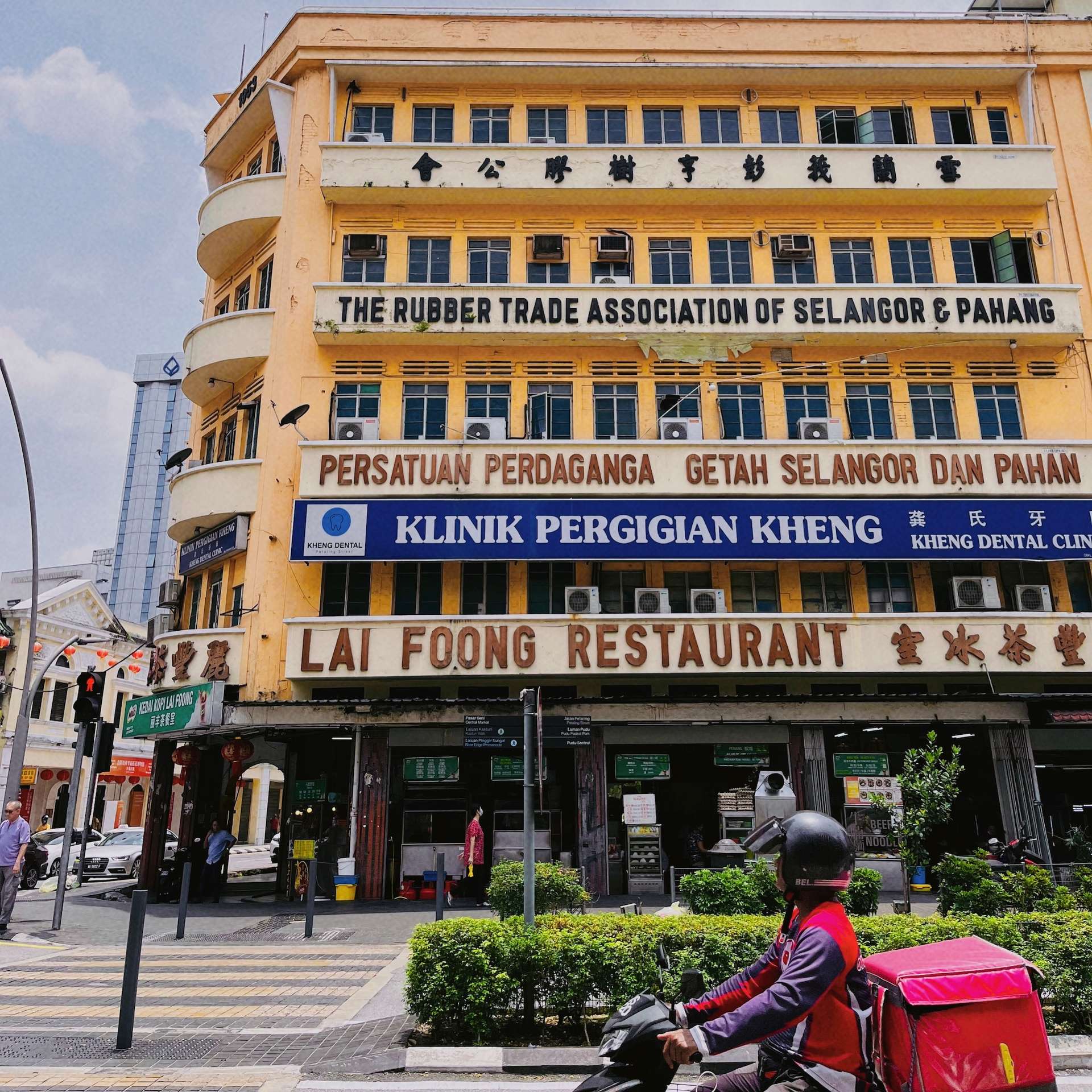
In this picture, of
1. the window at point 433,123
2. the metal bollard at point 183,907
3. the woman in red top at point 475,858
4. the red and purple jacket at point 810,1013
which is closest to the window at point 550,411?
the window at point 433,123

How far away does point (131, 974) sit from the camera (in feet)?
24.4

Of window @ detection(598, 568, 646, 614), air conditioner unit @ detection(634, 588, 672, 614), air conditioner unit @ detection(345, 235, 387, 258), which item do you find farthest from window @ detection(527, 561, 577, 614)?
air conditioner unit @ detection(345, 235, 387, 258)

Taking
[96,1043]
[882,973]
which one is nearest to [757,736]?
[96,1043]

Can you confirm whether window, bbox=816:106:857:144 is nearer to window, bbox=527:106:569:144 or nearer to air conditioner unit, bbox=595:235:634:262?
air conditioner unit, bbox=595:235:634:262

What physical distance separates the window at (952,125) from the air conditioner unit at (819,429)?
836 centimetres

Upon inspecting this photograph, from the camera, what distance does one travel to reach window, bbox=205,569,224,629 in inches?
835

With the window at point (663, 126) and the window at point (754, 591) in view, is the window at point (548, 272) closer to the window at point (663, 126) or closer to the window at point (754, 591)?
the window at point (663, 126)

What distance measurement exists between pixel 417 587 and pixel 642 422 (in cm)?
628

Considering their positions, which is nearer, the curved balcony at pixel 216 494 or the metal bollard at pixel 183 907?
the metal bollard at pixel 183 907

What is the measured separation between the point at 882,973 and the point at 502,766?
1616 centimetres

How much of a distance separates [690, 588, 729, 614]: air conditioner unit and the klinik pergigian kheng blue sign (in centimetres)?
104

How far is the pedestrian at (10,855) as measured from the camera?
13.4m

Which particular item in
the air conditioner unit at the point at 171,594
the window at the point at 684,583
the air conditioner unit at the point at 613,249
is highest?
the air conditioner unit at the point at 613,249

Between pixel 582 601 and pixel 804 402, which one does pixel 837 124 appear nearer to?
pixel 804 402
